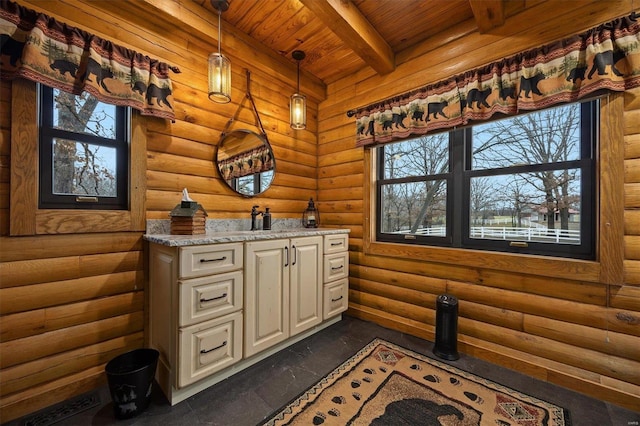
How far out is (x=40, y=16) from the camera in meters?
1.42

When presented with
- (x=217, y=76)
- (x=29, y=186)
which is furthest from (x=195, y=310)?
(x=217, y=76)

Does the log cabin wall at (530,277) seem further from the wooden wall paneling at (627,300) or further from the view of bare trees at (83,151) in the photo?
the view of bare trees at (83,151)

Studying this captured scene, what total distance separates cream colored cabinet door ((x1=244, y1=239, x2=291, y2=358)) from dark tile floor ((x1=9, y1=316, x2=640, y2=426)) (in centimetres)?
19

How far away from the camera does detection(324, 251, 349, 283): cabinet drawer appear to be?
238 cm

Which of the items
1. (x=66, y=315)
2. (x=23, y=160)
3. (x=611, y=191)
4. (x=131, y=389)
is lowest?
(x=131, y=389)

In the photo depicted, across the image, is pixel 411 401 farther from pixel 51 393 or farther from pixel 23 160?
pixel 23 160

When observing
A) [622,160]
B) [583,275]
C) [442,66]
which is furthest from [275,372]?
[442,66]

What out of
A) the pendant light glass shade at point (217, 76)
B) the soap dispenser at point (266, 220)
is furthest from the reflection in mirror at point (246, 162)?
the pendant light glass shade at point (217, 76)

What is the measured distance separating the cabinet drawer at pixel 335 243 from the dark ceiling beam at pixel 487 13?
2015 millimetres

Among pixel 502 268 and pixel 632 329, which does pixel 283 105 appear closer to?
pixel 502 268

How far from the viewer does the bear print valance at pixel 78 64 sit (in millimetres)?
1368

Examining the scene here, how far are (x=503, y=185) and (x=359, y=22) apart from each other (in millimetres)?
1750

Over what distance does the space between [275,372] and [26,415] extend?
1.38 m

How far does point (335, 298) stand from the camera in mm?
2477
